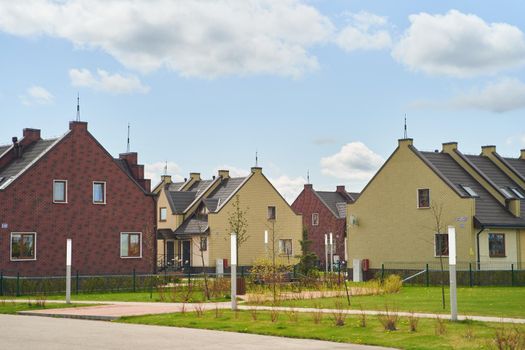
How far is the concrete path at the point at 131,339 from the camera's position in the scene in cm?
1544

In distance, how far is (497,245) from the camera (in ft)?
148

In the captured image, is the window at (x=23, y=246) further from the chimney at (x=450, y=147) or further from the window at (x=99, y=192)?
the chimney at (x=450, y=147)

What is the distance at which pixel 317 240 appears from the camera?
7681 cm

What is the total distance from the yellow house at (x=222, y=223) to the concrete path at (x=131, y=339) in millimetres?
39296

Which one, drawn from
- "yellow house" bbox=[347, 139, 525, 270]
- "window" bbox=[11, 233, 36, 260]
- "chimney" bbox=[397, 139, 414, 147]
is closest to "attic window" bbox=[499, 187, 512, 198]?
"yellow house" bbox=[347, 139, 525, 270]

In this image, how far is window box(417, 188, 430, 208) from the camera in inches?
1833

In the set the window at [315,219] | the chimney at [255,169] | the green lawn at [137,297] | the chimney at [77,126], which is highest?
the chimney at [77,126]

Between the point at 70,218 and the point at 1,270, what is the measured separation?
5250 millimetres

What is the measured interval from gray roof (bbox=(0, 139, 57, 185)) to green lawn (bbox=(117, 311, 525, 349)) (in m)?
25.3

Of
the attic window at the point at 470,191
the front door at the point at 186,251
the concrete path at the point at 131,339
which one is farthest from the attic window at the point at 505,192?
the concrete path at the point at 131,339

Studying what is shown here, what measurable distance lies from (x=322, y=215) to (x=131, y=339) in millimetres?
62172

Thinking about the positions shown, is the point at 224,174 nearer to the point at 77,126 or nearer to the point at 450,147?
the point at 77,126

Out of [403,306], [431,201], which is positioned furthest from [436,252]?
[403,306]

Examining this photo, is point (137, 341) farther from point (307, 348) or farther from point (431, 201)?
point (431, 201)
